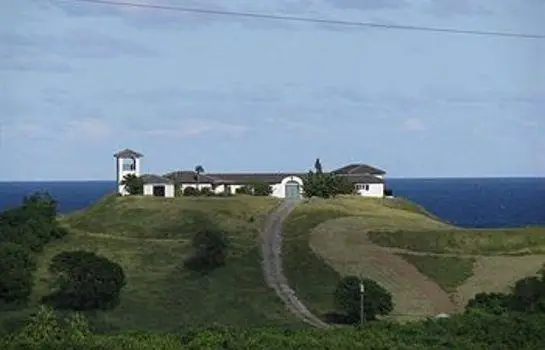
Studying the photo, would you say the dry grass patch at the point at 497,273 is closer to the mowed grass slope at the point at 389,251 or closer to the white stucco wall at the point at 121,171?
the mowed grass slope at the point at 389,251

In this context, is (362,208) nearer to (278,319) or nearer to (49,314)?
A: (278,319)

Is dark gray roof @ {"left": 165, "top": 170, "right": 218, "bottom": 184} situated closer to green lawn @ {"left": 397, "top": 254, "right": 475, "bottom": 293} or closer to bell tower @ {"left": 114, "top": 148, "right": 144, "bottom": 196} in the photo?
bell tower @ {"left": 114, "top": 148, "right": 144, "bottom": 196}

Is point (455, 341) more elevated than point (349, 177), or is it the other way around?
point (349, 177)

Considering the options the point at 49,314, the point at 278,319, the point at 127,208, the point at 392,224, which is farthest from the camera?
the point at 127,208

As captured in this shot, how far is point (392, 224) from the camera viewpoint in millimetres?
75188

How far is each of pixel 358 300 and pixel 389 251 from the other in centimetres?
1588

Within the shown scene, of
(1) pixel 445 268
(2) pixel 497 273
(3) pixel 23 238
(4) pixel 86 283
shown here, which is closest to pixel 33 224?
(3) pixel 23 238

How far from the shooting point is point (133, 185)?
90.2 m

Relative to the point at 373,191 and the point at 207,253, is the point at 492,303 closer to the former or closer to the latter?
the point at 207,253

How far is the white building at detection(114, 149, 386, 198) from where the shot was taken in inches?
3634

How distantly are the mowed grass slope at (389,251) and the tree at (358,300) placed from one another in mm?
1634

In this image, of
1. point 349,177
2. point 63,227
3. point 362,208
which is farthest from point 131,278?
point 349,177

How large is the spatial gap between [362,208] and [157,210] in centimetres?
1667

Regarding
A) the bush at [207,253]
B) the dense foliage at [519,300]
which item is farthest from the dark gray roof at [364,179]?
the dense foliage at [519,300]
